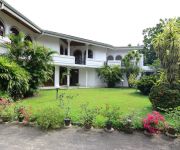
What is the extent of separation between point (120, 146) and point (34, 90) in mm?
9931

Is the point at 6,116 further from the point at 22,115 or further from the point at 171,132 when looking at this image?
the point at 171,132

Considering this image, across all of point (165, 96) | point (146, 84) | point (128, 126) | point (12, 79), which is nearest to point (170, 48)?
point (165, 96)

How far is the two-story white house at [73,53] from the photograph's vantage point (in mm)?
19516

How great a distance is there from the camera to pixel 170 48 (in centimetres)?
918

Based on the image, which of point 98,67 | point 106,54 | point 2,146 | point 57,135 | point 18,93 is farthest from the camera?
point 106,54

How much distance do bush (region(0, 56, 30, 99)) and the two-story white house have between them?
6159mm

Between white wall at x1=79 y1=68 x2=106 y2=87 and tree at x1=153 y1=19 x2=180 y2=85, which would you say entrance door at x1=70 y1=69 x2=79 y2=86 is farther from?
tree at x1=153 y1=19 x2=180 y2=85

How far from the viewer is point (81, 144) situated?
507cm

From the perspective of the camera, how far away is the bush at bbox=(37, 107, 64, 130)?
606 cm

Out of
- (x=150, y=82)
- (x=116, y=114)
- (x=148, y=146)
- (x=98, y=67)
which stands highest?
(x=98, y=67)

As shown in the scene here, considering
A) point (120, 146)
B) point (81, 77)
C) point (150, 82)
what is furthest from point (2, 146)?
point (81, 77)

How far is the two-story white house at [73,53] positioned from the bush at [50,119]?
38.6 ft

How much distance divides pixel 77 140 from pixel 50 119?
126 cm

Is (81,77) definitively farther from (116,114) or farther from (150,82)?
(116,114)
